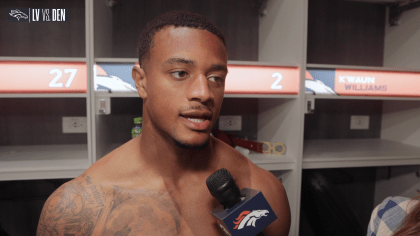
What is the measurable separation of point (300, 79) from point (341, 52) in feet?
3.20

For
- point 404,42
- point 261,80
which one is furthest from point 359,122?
point 261,80

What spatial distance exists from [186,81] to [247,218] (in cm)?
31

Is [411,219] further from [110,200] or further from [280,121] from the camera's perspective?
[280,121]

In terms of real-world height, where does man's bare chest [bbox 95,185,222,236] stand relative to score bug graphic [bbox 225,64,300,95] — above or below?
below

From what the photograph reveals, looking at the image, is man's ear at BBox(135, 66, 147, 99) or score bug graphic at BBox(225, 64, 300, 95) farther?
score bug graphic at BBox(225, 64, 300, 95)

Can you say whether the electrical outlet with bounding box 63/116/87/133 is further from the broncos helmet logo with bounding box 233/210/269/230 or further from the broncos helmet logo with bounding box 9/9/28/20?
the broncos helmet logo with bounding box 233/210/269/230

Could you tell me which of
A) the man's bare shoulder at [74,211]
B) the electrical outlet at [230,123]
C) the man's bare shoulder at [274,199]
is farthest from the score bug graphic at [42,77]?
the electrical outlet at [230,123]

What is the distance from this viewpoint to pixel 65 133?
5.76 ft

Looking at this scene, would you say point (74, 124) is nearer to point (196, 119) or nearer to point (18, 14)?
point (18, 14)

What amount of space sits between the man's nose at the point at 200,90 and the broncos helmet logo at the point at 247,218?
25 centimetres

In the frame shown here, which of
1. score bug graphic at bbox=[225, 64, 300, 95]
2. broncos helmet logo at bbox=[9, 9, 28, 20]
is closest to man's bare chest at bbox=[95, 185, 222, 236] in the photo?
score bug graphic at bbox=[225, 64, 300, 95]

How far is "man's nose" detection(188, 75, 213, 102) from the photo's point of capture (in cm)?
54

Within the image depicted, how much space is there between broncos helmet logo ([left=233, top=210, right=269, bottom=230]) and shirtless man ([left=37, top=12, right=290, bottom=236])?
0.58 feet

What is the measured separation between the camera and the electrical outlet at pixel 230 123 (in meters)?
1.92
